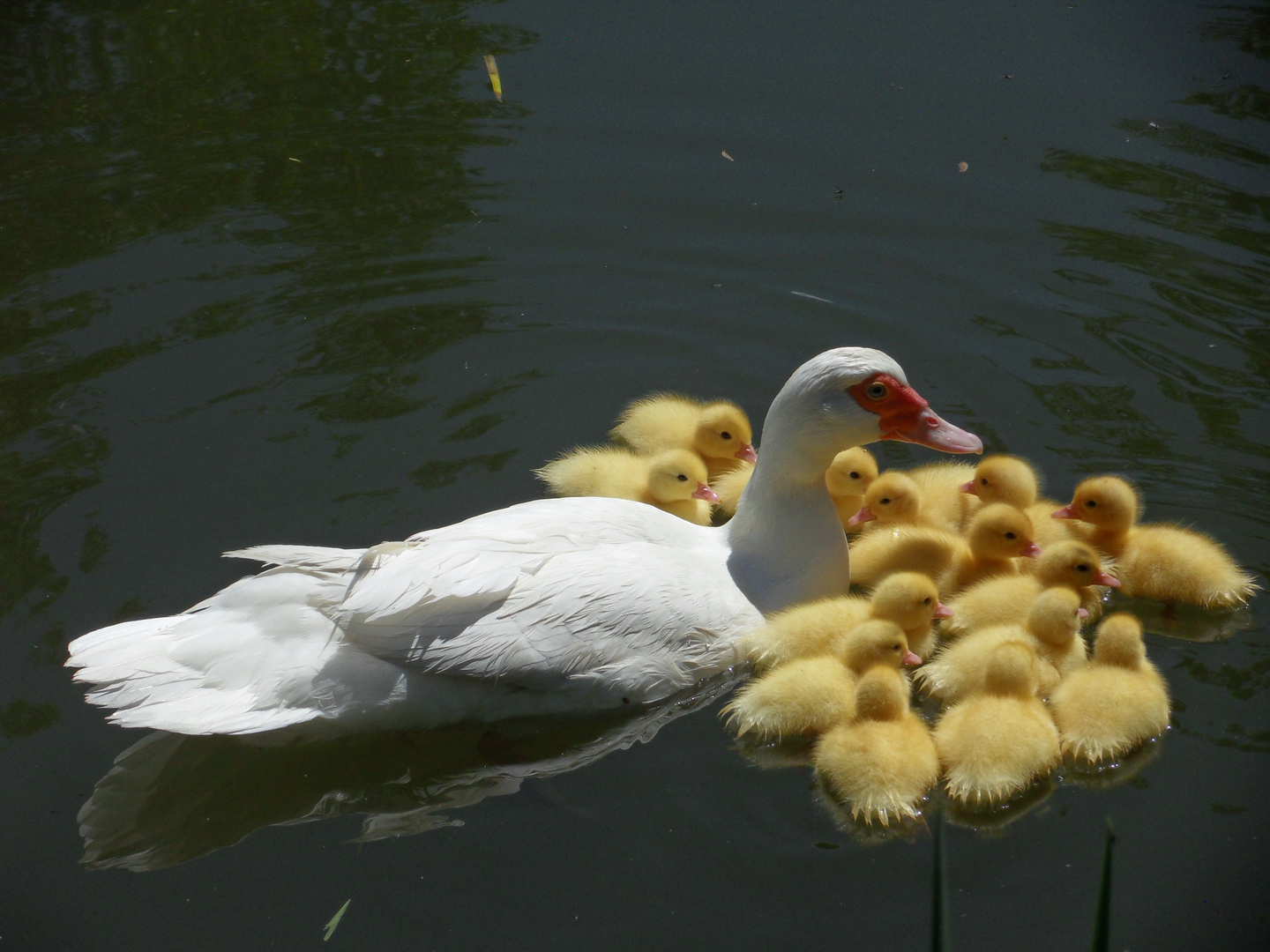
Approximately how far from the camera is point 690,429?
5059 millimetres

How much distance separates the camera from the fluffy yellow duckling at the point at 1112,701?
359cm

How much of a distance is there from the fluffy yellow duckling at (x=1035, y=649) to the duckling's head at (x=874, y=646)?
190 mm

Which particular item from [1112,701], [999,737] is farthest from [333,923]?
[1112,701]

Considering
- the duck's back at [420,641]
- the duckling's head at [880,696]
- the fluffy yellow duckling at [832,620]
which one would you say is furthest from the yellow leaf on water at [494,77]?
the duckling's head at [880,696]

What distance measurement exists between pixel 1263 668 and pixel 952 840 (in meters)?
1.42

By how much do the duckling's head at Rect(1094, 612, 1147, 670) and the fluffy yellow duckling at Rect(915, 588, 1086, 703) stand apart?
0.34 ft

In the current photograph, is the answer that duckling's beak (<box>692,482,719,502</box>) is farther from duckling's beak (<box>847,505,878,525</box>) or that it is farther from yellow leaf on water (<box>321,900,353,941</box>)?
yellow leaf on water (<box>321,900,353,941</box>)

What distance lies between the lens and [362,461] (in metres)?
5.04

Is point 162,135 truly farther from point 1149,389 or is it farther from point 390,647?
point 1149,389

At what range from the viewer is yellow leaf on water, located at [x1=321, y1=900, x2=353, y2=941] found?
3225mm

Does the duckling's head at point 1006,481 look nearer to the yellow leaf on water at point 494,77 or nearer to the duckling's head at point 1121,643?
the duckling's head at point 1121,643

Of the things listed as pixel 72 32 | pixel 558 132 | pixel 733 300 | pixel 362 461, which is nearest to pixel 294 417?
pixel 362 461

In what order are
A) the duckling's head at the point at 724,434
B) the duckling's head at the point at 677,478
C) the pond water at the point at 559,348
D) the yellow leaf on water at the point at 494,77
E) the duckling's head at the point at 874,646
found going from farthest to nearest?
1. the yellow leaf on water at the point at 494,77
2. the duckling's head at the point at 724,434
3. the duckling's head at the point at 677,478
4. the duckling's head at the point at 874,646
5. the pond water at the point at 559,348

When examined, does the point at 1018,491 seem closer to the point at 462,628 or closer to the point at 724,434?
the point at 724,434
